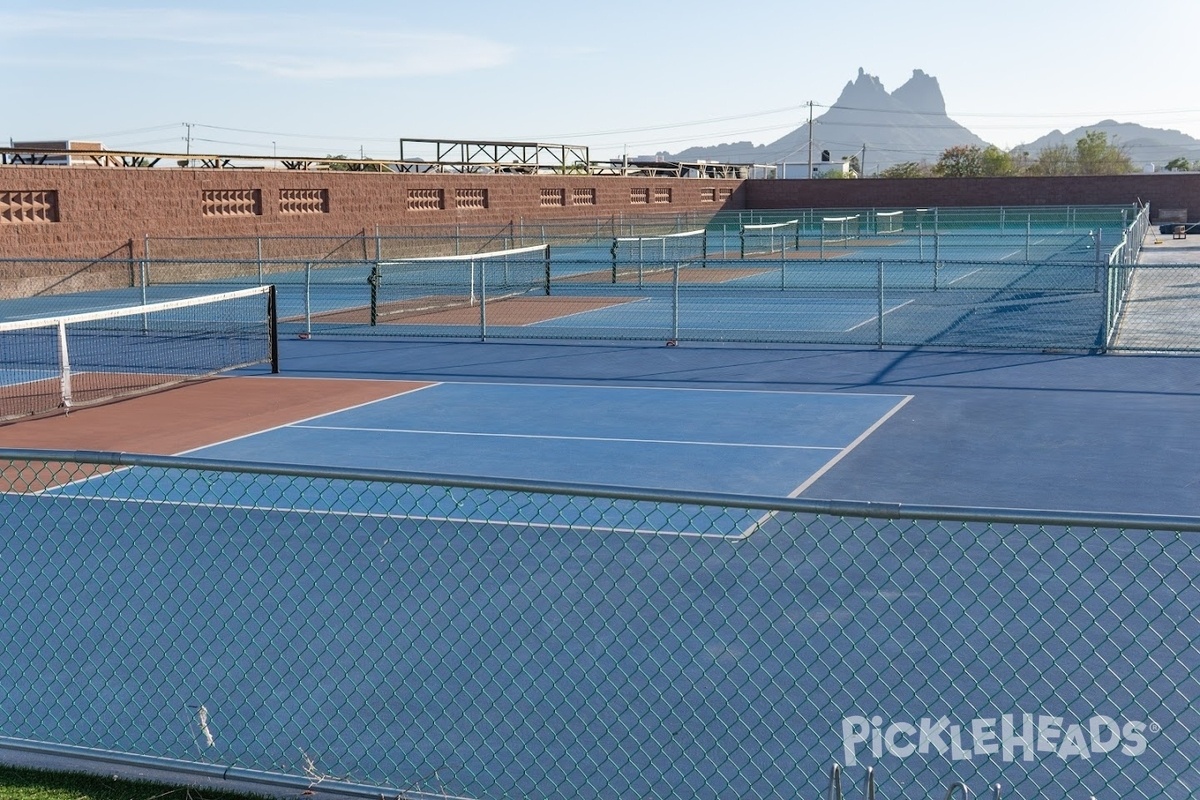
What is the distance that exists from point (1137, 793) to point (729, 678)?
7.33 ft

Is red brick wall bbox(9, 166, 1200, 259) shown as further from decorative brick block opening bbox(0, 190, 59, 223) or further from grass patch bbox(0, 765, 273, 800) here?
grass patch bbox(0, 765, 273, 800)

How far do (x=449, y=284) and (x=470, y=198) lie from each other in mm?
27978

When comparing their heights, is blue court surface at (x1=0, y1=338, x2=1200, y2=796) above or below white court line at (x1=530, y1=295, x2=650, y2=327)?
below

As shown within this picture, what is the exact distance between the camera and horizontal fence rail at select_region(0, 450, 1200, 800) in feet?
21.2

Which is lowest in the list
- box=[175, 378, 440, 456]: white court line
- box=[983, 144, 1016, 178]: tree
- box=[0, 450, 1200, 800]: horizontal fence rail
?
box=[0, 450, 1200, 800]: horizontal fence rail

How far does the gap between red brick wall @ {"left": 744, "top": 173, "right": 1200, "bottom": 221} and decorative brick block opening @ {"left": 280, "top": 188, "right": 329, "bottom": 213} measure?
36784 millimetres

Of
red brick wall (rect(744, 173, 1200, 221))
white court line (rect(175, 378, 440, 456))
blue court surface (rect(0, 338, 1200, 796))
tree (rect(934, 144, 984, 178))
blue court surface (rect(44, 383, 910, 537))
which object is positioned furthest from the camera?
tree (rect(934, 144, 984, 178))

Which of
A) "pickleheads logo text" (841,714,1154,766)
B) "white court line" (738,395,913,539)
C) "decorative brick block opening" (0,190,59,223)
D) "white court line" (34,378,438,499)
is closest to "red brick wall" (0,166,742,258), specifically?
"decorative brick block opening" (0,190,59,223)

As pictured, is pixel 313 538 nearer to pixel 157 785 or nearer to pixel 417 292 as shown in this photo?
pixel 157 785

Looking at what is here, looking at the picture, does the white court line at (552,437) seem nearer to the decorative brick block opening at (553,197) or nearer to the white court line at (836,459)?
the white court line at (836,459)

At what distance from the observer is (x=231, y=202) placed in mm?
42750

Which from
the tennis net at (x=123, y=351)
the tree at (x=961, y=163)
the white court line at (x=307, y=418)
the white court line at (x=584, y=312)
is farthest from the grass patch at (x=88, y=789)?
the tree at (x=961, y=163)

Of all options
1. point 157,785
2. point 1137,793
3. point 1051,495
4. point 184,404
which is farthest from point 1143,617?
point 184,404

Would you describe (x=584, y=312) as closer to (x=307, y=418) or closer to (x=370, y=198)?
(x=307, y=418)
